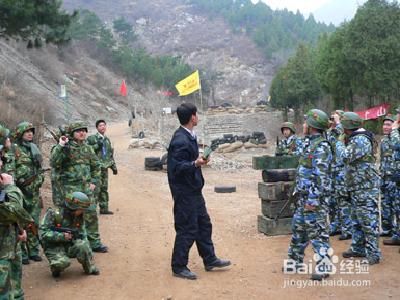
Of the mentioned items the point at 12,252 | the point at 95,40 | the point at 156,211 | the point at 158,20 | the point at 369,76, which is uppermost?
the point at 158,20

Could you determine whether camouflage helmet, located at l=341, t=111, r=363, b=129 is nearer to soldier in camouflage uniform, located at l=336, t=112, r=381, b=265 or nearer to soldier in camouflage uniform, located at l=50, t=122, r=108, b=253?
soldier in camouflage uniform, located at l=336, t=112, r=381, b=265

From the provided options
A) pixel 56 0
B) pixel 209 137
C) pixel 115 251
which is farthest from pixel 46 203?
pixel 209 137

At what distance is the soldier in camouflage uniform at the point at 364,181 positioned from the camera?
6.18 metres

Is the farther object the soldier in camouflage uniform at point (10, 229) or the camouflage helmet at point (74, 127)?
the camouflage helmet at point (74, 127)

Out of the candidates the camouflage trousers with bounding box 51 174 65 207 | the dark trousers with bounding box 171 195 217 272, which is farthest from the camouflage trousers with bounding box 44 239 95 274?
the dark trousers with bounding box 171 195 217 272

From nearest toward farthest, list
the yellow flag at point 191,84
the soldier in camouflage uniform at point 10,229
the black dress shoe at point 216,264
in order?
1. the soldier in camouflage uniform at point 10,229
2. the black dress shoe at point 216,264
3. the yellow flag at point 191,84

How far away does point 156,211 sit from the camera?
421 inches

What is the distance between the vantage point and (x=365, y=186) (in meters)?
6.21

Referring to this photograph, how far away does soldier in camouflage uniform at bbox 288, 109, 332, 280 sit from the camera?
5.66 m

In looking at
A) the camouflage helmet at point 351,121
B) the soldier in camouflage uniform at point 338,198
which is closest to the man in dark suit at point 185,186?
the camouflage helmet at point 351,121

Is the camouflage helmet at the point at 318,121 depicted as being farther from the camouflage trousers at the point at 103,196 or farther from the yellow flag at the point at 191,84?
the yellow flag at the point at 191,84

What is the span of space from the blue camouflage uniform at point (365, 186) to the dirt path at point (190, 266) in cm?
34

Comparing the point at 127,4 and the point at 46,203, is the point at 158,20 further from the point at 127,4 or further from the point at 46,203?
the point at 46,203

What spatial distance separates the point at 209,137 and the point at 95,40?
36759mm
